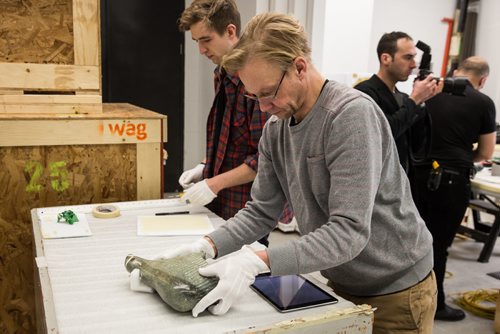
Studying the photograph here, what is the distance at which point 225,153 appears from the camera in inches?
71.3

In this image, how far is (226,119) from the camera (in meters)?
1.76

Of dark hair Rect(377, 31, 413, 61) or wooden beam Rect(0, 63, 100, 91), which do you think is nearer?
wooden beam Rect(0, 63, 100, 91)

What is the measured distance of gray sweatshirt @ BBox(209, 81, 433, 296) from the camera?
0.99 meters

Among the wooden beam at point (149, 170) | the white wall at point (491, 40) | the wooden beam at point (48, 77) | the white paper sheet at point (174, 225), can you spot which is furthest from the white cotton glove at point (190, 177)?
the white wall at point (491, 40)

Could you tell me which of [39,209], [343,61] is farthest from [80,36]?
[343,61]

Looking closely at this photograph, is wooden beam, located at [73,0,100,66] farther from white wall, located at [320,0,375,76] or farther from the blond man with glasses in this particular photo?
white wall, located at [320,0,375,76]

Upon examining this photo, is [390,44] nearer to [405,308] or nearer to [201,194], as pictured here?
[201,194]

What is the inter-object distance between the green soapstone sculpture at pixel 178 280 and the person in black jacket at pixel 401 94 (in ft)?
4.49

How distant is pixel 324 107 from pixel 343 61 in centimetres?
275

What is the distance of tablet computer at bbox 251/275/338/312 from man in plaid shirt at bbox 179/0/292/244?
557mm

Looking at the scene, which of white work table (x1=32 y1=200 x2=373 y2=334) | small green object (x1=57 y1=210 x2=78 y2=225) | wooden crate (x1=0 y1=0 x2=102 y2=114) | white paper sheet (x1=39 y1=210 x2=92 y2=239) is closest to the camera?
white work table (x1=32 y1=200 x2=373 y2=334)

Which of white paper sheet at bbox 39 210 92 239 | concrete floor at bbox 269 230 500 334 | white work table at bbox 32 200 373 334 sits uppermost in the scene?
white work table at bbox 32 200 373 334

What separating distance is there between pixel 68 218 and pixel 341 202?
995 millimetres

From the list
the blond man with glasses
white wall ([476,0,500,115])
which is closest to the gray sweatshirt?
the blond man with glasses
